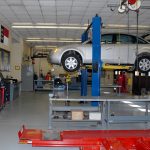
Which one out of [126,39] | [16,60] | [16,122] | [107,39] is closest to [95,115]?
[16,122]

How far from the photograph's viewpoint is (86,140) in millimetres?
4492

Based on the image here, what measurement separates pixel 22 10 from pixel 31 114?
350cm

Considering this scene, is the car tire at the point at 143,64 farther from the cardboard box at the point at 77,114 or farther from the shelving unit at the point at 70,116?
the cardboard box at the point at 77,114

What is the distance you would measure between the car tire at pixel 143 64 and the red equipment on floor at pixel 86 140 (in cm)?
321

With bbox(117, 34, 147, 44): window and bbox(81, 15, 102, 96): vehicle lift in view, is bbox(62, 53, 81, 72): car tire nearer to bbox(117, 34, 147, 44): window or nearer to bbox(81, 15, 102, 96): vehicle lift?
bbox(81, 15, 102, 96): vehicle lift

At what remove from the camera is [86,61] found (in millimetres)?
8727

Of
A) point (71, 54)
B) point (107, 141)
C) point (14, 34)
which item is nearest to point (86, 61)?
point (71, 54)

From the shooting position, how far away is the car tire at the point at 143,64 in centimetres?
838

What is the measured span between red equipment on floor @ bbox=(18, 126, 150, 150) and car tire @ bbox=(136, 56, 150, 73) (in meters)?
3.21

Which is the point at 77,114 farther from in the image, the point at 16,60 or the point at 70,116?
the point at 16,60

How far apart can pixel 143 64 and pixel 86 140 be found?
4.55 metres

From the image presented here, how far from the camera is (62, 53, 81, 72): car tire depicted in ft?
27.2

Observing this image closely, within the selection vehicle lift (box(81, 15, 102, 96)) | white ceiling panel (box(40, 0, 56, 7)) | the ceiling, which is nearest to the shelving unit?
vehicle lift (box(81, 15, 102, 96))

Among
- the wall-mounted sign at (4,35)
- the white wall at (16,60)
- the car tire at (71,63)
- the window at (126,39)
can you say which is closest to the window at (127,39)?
the window at (126,39)
